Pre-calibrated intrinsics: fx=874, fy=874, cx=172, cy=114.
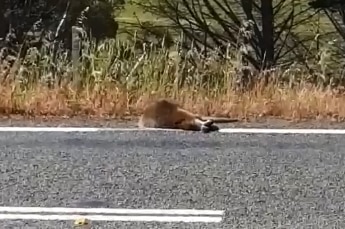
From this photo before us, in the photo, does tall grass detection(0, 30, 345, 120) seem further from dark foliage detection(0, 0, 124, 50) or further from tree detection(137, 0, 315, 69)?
tree detection(137, 0, 315, 69)

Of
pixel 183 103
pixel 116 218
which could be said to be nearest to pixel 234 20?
→ pixel 183 103

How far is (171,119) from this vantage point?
6957 millimetres

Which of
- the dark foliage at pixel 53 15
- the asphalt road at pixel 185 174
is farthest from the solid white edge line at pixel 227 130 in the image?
the dark foliage at pixel 53 15

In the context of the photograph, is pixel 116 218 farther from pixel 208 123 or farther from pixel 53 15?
pixel 53 15

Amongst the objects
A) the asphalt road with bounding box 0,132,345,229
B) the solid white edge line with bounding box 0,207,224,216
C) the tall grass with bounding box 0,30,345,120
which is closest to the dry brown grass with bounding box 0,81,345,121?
the tall grass with bounding box 0,30,345,120

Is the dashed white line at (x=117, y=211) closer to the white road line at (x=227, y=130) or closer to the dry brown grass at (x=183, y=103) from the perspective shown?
the white road line at (x=227, y=130)

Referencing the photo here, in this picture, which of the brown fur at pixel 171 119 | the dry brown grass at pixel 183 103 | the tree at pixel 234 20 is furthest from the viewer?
the tree at pixel 234 20

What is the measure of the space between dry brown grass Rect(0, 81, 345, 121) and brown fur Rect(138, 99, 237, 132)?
543 mm

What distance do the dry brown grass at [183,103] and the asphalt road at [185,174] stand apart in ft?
2.70

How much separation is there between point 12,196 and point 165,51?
437 cm

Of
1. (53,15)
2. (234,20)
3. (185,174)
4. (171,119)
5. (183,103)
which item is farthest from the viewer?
(234,20)

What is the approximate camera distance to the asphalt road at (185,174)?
189 inches

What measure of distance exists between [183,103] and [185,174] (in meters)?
2.29

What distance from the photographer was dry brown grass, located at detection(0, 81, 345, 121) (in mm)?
7473
